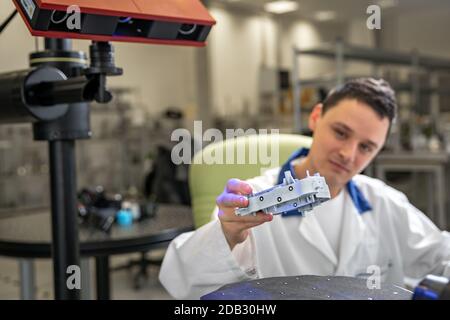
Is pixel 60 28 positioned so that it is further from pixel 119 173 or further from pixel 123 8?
pixel 119 173

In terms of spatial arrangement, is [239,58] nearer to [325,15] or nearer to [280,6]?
[280,6]

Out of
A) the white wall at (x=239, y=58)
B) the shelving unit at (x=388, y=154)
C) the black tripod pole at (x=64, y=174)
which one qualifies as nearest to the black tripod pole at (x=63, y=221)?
the black tripod pole at (x=64, y=174)

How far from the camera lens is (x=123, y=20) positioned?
502 millimetres

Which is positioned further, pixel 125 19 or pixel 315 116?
pixel 315 116

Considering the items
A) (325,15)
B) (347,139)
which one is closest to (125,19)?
(347,139)

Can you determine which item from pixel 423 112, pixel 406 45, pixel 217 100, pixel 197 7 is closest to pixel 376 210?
pixel 197 7

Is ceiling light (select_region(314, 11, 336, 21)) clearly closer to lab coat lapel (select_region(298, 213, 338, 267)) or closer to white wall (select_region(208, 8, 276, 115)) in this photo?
white wall (select_region(208, 8, 276, 115))

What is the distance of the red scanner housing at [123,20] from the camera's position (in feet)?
1.45

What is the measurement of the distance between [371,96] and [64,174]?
590 mm

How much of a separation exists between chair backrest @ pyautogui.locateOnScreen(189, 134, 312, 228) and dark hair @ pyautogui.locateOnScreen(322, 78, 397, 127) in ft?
0.60

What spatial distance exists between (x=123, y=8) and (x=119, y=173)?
5.93 metres

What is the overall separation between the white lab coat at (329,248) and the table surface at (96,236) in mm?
475

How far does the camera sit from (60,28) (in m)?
0.47
